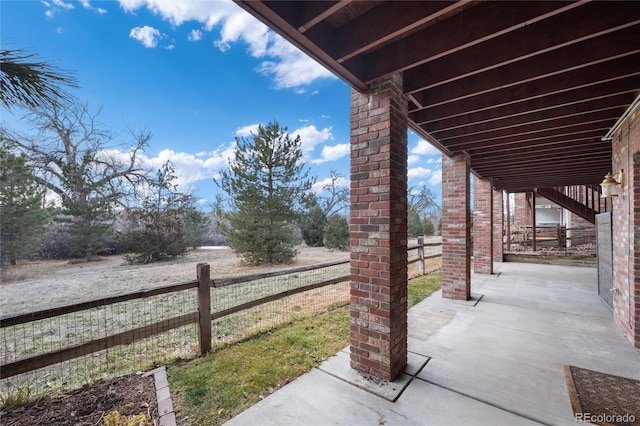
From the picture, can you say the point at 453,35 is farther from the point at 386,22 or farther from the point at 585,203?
the point at 585,203

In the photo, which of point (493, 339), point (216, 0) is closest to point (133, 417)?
point (216, 0)

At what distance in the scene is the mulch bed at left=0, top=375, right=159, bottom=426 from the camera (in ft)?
6.22

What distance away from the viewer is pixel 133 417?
183cm

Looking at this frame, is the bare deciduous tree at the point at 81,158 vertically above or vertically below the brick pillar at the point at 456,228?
above

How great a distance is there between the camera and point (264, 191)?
11.0 metres

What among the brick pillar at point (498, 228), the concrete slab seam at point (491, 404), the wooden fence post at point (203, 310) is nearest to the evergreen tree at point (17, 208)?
the wooden fence post at point (203, 310)

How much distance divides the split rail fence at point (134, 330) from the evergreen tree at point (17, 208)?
651cm

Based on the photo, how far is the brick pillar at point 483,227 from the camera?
22.3ft

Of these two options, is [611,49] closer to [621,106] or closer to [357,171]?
[621,106]

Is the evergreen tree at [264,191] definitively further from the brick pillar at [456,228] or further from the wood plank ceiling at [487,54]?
the wood plank ceiling at [487,54]

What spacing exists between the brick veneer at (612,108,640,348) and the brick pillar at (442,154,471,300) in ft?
5.80

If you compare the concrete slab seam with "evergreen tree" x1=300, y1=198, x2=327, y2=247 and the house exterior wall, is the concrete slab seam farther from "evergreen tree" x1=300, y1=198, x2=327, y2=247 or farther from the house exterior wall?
"evergreen tree" x1=300, y1=198, x2=327, y2=247

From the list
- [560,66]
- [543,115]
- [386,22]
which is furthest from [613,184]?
[386,22]

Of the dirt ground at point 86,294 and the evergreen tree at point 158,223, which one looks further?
the evergreen tree at point 158,223
